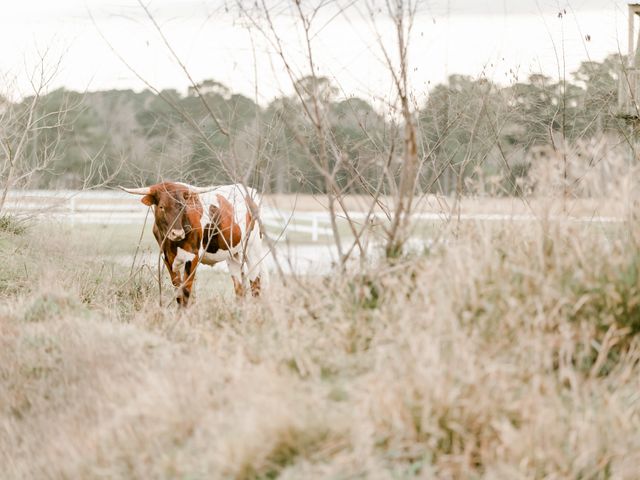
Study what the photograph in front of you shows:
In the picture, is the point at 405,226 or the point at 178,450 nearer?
the point at 178,450

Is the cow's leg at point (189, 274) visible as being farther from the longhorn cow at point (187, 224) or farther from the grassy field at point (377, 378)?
the grassy field at point (377, 378)

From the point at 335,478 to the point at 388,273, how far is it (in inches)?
104

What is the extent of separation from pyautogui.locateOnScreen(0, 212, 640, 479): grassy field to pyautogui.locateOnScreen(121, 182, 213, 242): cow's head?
12.7ft

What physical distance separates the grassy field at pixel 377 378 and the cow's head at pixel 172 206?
12.7 feet

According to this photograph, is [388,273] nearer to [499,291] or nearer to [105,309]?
[499,291]

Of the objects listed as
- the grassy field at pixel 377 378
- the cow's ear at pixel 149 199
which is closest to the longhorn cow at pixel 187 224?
the cow's ear at pixel 149 199

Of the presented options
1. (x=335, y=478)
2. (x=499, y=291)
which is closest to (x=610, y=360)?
(x=499, y=291)

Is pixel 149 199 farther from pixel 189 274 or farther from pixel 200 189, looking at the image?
pixel 189 274

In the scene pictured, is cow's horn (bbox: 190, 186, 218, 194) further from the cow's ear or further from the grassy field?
the grassy field

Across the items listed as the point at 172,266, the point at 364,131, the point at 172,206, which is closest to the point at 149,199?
the point at 172,206

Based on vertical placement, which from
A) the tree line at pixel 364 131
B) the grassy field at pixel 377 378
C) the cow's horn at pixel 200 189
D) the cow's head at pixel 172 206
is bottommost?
the grassy field at pixel 377 378

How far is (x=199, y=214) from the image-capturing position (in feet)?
40.9

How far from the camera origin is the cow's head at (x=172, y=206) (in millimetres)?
11797

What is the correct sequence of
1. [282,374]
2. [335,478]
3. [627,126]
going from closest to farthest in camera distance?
1. [335,478]
2. [282,374]
3. [627,126]
